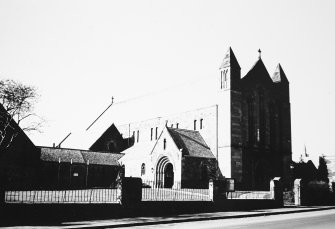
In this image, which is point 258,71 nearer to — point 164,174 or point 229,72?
point 229,72

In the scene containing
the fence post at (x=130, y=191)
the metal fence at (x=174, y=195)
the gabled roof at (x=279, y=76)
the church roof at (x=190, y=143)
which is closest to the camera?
the fence post at (x=130, y=191)

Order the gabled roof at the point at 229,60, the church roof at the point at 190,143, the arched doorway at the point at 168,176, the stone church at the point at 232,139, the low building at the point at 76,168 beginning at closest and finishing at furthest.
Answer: the stone church at the point at 232,139
the church roof at the point at 190,143
the gabled roof at the point at 229,60
the arched doorway at the point at 168,176
the low building at the point at 76,168

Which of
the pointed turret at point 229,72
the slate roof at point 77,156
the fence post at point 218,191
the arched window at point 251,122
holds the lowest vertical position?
the fence post at point 218,191

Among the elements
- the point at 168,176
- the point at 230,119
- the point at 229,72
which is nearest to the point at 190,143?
the point at 168,176

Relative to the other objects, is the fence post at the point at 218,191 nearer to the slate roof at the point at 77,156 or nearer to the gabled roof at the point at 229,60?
the gabled roof at the point at 229,60

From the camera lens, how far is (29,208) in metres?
15.9

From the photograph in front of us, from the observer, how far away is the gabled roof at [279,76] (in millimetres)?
44281

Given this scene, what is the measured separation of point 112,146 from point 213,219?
35.5m

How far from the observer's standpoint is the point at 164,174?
38844mm

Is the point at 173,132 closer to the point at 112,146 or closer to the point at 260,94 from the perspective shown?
the point at 260,94

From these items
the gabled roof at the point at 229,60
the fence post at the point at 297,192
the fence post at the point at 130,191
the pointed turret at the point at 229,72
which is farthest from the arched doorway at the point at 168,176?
the fence post at the point at 130,191

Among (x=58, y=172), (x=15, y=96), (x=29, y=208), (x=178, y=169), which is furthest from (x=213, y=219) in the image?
(x=58, y=172)

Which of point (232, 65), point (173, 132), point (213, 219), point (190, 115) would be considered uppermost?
point (232, 65)

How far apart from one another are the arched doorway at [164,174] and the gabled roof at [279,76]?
17.8 meters
